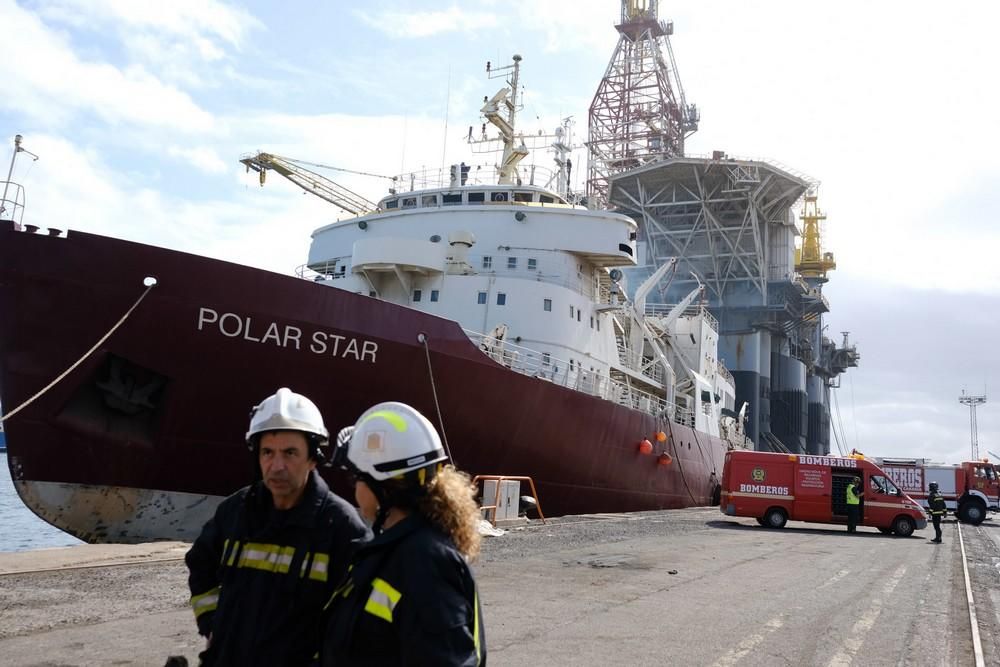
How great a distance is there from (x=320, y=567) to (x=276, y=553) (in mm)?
149

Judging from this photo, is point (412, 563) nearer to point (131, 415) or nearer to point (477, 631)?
point (477, 631)

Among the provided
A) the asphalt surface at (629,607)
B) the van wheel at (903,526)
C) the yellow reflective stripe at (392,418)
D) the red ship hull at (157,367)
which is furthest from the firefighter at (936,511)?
the yellow reflective stripe at (392,418)

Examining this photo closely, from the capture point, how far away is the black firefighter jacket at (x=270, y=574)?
2.48 metres

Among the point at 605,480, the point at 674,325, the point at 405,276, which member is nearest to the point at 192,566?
the point at 405,276

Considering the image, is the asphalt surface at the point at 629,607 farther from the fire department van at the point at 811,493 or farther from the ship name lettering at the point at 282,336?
the fire department van at the point at 811,493

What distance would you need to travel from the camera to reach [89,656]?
461 cm

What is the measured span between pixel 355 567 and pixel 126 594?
5325 mm

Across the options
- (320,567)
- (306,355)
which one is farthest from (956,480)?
(320,567)

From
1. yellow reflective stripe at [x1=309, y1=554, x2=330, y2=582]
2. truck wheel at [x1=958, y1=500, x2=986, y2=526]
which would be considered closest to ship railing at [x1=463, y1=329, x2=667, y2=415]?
yellow reflective stripe at [x1=309, y1=554, x2=330, y2=582]

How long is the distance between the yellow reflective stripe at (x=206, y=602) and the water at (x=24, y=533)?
42.4 ft

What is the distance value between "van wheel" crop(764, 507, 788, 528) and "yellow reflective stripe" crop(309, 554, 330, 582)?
659 inches

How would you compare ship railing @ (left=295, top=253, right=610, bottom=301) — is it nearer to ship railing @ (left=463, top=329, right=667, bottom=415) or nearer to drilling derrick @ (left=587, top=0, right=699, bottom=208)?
ship railing @ (left=463, top=329, right=667, bottom=415)

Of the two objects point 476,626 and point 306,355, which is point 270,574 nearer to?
point 476,626

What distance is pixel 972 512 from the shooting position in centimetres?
2536
